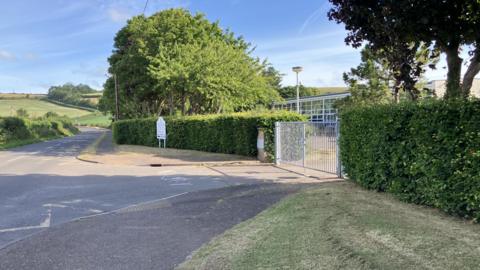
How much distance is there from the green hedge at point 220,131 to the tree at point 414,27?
368 inches

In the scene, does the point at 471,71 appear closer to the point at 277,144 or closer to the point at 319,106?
the point at 277,144

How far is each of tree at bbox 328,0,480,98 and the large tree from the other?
18.4m

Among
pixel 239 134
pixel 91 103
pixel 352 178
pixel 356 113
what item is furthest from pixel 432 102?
pixel 91 103

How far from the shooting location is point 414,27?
315 inches

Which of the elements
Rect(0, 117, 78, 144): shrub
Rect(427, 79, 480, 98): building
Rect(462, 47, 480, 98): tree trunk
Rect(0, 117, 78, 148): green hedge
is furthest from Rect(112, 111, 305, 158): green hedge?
Rect(0, 117, 78, 144): shrub

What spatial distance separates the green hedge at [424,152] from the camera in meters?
5.95

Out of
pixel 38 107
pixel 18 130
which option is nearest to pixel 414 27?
pixel 18 130

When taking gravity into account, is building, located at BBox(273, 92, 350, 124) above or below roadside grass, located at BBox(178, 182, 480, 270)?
above

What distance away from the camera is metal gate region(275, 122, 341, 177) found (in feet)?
42.8

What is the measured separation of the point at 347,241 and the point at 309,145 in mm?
10191

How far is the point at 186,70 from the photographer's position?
27.4 meters

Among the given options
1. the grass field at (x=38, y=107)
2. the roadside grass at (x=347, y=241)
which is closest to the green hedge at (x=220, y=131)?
the roadside grass at (x=347, y=241)

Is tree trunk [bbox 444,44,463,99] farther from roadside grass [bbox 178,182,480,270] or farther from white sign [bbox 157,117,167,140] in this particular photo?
white sign [bbox 157,117,167,140]

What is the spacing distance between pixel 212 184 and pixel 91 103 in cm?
13622
